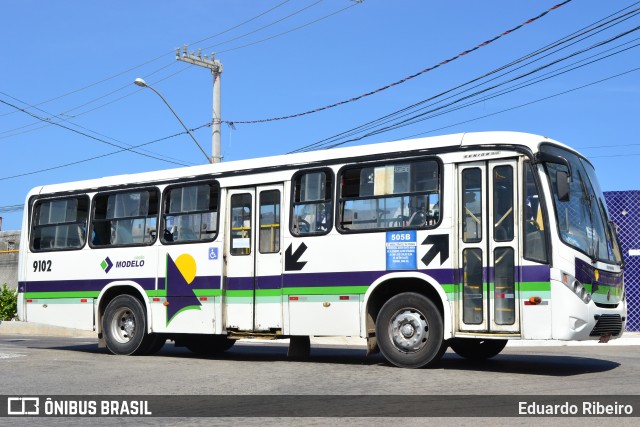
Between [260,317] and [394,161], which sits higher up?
[394,161]

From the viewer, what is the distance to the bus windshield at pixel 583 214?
11.6m

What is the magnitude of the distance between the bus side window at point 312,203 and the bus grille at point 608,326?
4.15 meters

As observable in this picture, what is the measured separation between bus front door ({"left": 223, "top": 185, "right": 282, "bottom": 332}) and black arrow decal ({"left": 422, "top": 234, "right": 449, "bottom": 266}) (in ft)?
8.73

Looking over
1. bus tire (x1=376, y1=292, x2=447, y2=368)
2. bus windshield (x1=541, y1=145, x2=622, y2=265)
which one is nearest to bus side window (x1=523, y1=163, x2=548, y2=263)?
bus windshield (x1=541, y1=145, x2=622, y2=265)

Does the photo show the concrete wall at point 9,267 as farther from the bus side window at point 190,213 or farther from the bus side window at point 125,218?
the bus side window at point 190,213

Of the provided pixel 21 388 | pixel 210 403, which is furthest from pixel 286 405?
pixel 21 388

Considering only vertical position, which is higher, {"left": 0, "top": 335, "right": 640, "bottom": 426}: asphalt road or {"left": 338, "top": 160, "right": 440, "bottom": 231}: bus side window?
{"left": 338, "top": 160, "right": 440, "bottom": 231}: bus side window

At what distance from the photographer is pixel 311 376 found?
38.2 feet

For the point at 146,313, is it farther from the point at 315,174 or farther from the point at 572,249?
the point at 572,249

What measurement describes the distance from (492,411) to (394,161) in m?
5.19

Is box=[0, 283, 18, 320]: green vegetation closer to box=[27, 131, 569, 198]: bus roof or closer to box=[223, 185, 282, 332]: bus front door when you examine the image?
box=[27, 131, 569, 198]: bus roof

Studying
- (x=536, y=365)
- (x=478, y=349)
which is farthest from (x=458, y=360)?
(x=536, y=365)

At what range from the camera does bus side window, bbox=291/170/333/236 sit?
1346cm

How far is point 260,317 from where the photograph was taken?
45.9ft
